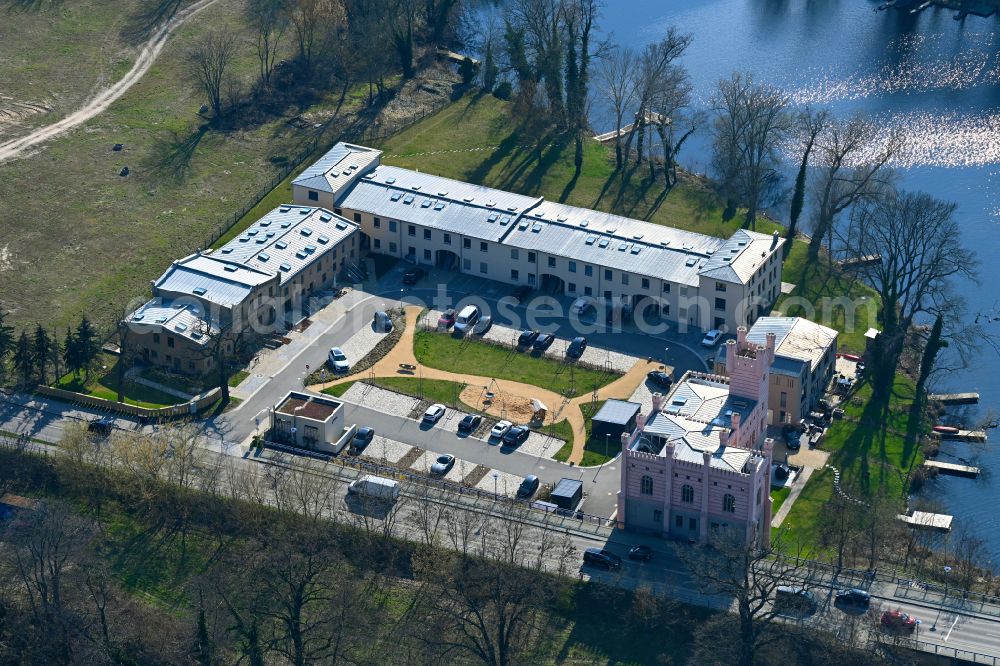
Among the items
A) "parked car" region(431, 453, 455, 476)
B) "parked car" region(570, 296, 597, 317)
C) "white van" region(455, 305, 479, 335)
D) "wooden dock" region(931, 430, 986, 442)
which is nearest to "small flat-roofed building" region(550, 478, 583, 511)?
"parked car" region(431, 453, 455, 476)

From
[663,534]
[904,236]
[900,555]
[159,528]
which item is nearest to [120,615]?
[159,528]

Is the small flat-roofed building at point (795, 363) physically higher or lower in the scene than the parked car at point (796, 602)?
higher

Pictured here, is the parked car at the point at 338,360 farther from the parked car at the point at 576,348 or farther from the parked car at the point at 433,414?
the parked car at the point at 576,348

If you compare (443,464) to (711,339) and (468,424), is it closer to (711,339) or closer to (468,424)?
(468,424)

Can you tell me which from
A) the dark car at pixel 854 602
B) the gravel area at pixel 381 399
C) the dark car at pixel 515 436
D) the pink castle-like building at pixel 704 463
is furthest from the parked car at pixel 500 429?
the dark car at pixel 854 602

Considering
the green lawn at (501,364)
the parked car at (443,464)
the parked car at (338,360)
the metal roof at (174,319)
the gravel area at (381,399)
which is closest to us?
the parked car at (443,464)

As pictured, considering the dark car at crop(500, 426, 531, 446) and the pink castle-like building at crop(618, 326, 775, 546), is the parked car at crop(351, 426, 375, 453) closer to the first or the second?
the dark car at crop(500, 426, 531, 446)

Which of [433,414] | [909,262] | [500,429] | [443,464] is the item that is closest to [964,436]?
[909,262]
